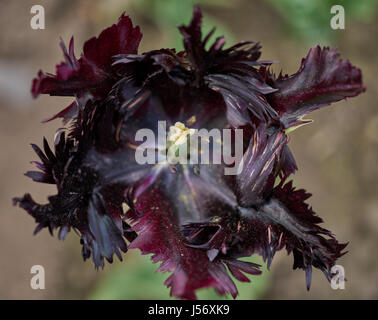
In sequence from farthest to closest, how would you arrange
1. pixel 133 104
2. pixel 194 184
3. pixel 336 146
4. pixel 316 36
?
pixel 336 146 < pixel 316 36 < pixel 194 184 < pixel 133 104

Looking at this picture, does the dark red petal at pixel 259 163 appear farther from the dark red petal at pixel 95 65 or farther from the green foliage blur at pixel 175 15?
the green foliage blur at pixel 175 15

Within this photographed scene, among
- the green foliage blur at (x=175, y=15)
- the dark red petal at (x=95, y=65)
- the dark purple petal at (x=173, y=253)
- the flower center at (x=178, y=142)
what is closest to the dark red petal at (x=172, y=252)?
the dark purple petal at (x=173, y=253)

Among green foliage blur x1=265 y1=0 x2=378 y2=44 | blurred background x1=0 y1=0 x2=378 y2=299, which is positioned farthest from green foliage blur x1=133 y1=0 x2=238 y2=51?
green foliage blur x1=265 y1=0 x2=378 y2=44

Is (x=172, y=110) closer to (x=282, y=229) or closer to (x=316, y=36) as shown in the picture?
(x=282, y=229)

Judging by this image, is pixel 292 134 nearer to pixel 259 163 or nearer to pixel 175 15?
pixel 175 15

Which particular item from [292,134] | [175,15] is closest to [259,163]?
[175,15]

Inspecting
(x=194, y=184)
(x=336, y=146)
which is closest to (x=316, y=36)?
(x=336, y=146)
